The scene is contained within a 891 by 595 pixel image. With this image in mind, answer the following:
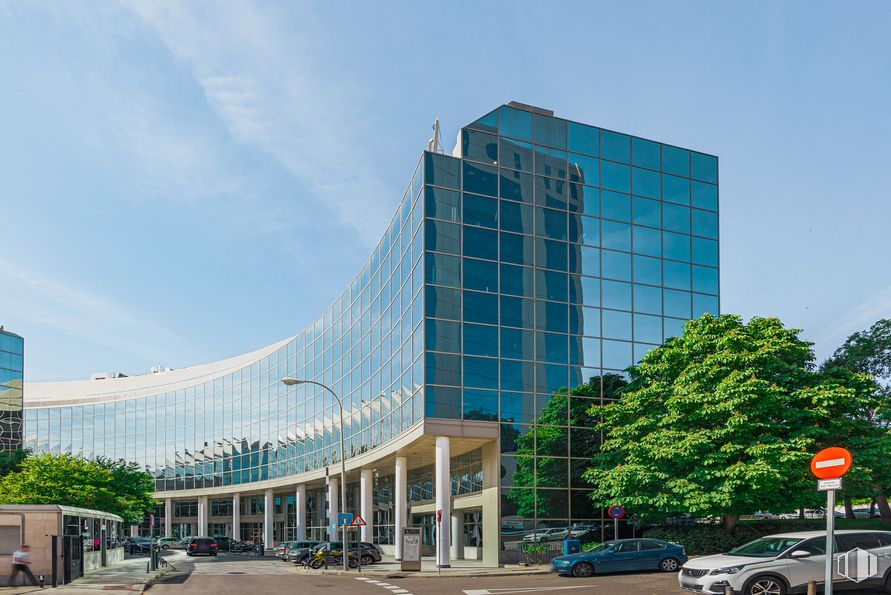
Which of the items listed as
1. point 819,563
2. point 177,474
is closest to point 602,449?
point 819,563

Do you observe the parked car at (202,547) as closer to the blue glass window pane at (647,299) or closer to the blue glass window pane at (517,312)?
the blue glass window pane at (517,312)

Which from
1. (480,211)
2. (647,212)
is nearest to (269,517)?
(480,211)

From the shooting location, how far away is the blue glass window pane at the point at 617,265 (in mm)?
47969

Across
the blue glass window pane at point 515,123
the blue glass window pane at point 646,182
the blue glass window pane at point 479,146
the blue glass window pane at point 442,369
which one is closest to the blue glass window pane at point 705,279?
the blue glass window pane at point 646,182

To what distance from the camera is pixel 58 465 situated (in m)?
66.7

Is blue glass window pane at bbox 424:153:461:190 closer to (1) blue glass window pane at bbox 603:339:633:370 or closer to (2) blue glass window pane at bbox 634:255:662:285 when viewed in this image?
(2) blue glass window pane at bbox 634:255:662:285

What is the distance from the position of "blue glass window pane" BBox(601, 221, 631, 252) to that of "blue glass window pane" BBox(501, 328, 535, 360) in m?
7.70

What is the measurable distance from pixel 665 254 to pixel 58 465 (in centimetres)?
4904

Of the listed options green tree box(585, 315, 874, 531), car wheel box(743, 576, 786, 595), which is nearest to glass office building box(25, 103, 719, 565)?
green tree box(585, 315, 874, 531)

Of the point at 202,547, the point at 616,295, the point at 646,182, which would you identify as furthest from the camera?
the point at 202,547

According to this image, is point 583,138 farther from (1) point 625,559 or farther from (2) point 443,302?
(1) point 625,559

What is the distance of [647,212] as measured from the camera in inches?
1966

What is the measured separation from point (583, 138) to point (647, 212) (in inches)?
229

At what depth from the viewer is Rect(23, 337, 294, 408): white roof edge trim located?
331 ft
